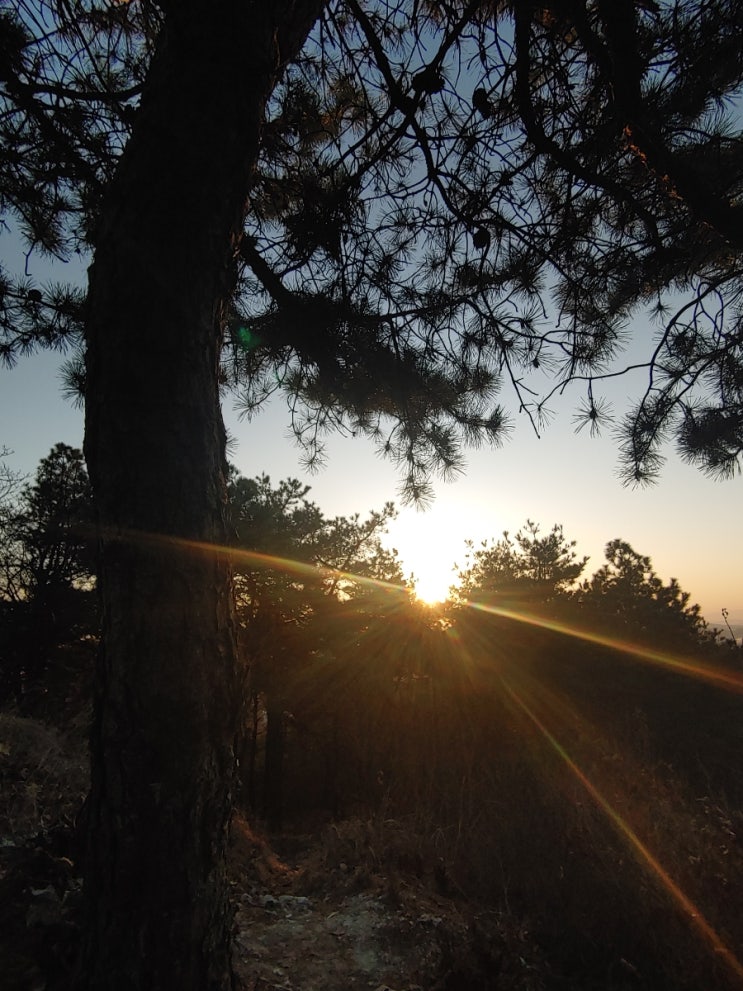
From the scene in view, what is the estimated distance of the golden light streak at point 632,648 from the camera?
1555cm

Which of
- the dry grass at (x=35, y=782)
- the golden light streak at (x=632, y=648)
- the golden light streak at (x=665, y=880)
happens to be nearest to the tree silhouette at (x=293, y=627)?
the golden light streak at (x=632, y=648)

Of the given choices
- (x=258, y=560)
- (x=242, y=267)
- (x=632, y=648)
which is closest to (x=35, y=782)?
(x=258, y=560)

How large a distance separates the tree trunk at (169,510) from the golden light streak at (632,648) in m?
14.6

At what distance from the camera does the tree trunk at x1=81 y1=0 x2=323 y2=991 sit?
4.21 feet

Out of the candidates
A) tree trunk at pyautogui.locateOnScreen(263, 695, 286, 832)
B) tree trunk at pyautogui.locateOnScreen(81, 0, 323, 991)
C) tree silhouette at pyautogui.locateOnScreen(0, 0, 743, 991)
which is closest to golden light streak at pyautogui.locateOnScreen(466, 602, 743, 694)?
tree trunk at pyautogui.locateOnScreen(263, 695, 286, 832)

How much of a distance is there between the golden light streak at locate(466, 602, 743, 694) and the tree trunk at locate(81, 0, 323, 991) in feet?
47.8

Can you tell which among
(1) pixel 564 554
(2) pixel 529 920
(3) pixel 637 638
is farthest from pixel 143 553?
(1) pixel 564 554

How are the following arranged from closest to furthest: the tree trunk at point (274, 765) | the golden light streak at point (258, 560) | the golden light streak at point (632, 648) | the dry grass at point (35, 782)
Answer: the golden light streak at point (258, 560), the dry grass at point (35, 782), the tree trunk at point (274, 765), the golden light streak at point (632, 648)

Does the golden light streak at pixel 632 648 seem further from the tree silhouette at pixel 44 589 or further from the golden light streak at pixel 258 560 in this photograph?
the tree silhouette at pixel 44 589

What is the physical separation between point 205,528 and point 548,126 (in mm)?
2625

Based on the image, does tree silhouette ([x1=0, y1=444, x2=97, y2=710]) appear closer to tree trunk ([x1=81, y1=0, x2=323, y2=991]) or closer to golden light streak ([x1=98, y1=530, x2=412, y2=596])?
golden light streak ([x1=98, y1=530, x2=412, y2=596])

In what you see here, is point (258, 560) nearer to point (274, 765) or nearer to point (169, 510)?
point (169, 510)

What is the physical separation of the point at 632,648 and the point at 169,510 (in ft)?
58.3

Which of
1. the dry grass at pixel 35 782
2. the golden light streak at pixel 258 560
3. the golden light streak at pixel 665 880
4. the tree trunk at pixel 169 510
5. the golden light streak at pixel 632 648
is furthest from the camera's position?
the golden light streak at pixel 632 648
